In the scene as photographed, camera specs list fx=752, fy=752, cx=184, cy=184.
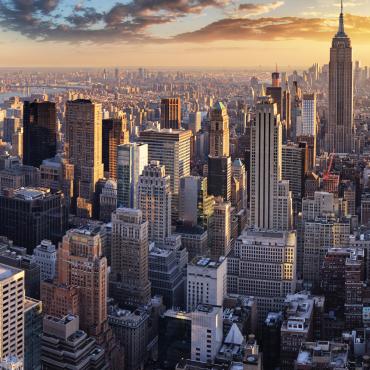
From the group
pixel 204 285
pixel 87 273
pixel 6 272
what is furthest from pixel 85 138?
pixel 6 272

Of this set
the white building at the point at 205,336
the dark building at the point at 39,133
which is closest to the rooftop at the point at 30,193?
the dark building at the point at 39,133

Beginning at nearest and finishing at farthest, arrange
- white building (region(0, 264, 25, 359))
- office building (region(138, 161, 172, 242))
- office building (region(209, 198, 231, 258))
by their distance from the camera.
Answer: white building (region(0, 264, 25, 359))
office building (region(138, 161, 172, 242))
office building (region(209, 198, 231, 258))

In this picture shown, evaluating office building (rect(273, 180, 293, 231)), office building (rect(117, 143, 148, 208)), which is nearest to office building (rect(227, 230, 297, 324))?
office building (rect(273, 180, 293, 231))

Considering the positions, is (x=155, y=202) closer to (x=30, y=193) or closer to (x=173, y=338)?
(x=30, y=193)

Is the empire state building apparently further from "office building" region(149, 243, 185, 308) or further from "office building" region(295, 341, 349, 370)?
"office building" region(295, 341, 349, 370)

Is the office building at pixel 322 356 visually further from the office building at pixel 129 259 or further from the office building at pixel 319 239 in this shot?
the office building at pixel 319 239
